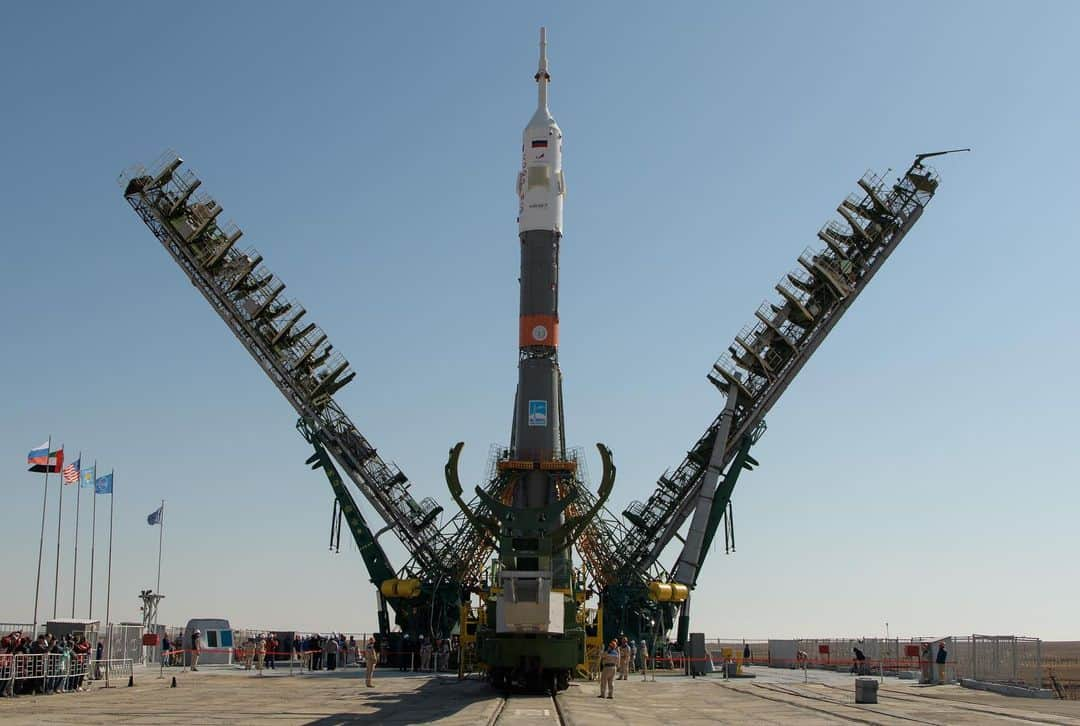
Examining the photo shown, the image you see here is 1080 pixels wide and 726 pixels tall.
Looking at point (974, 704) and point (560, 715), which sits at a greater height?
point (560, 715)

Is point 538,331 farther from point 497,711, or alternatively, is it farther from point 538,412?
point 497,711

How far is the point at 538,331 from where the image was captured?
166ft

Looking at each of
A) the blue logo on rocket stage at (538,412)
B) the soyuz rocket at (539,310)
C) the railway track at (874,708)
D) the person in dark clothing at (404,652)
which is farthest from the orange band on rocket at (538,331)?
the railway track at (874,708)

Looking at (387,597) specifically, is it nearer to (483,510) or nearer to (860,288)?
(483,510)

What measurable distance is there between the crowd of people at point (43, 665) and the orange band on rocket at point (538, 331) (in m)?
23.6

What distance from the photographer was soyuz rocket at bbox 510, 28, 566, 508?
4919 centimetres

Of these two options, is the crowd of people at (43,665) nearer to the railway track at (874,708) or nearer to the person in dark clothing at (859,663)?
the railway track at (874,708)

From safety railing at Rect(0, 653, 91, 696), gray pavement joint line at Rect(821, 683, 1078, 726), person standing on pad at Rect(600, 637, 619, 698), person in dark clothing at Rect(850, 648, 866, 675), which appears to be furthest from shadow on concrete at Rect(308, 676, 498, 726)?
person in dark clothing at Rect(850, 648, 866, 675)

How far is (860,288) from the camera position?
5028cm

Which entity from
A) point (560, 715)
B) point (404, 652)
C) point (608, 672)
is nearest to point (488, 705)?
point (560, 715)

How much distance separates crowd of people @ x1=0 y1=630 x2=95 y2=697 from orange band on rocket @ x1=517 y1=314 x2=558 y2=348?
77.3ft

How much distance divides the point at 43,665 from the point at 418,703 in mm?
10413

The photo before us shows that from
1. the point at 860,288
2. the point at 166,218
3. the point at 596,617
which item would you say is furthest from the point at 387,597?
the point at 860,288

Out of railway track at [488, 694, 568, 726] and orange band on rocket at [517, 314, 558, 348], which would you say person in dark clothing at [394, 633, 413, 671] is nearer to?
orange band on rocket at [517, 314, 558, 348]
